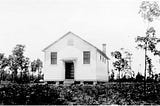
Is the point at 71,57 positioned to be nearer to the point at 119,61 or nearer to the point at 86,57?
the point at 86,57

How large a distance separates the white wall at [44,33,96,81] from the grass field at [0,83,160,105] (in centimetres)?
791

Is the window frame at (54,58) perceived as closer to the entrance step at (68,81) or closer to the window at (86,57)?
the entrance step at (68,81)

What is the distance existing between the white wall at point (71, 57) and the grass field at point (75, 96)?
26.0 ft

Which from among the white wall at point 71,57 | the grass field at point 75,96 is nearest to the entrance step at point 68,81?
the white wall at point 71,57

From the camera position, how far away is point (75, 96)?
68.4 ft

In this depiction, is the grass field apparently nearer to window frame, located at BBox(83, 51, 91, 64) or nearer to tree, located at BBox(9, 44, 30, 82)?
window frame, located at BBox(83, 51, 91, 64)

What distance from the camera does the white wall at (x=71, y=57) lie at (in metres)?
31.1

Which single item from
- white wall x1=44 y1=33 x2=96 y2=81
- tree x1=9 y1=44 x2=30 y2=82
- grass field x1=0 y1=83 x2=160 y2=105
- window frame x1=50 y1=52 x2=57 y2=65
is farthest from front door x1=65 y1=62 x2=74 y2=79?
tree x1=9 y1=44 x2=30 y2=82

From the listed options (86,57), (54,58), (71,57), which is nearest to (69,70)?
(71,57)

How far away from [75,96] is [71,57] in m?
10.9

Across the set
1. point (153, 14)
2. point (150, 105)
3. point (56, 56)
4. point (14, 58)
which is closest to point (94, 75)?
point (56, 56)

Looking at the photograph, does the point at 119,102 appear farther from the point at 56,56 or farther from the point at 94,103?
the point at 56,56

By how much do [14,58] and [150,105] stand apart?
41155mm

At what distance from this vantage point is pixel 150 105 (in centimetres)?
1881
